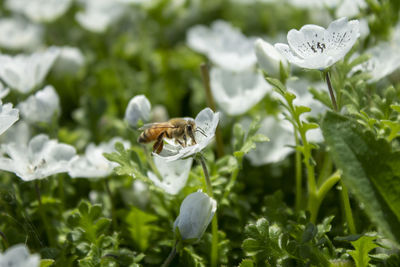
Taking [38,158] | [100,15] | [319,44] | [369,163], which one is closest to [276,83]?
[319,44]

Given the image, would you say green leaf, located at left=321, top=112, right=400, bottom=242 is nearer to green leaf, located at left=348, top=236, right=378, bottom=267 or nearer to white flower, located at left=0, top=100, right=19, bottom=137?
green leaf, located at left=348, top=236, right=378, bottom=267

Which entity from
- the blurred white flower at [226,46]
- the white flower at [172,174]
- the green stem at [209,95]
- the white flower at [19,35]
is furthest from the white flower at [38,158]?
the white flower at [19,35]

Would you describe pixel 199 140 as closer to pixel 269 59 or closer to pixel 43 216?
pixel 269 59

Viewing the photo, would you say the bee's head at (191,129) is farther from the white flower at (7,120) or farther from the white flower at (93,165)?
the white flower at (7,120)

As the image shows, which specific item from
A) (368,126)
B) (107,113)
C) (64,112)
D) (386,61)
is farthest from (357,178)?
(64,112)

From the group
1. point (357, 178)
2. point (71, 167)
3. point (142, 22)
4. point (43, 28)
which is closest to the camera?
point (357, 178)

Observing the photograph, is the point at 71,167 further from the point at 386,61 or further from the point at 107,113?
the point at 386,61
